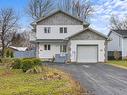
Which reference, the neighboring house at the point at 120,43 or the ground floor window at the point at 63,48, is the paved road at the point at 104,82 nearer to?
the ground floor window at the point at 63,48

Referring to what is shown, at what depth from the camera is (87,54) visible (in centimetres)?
4522

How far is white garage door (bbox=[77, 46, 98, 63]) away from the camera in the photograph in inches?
1775

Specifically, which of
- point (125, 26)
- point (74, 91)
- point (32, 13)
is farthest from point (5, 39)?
point (74, 91)

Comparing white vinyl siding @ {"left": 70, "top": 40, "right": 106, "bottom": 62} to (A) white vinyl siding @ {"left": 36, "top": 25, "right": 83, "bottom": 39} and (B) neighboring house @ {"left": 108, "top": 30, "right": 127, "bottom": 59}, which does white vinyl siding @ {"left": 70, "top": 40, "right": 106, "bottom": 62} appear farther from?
(B) neighboring house @ {"left": 108, "top": 30, "right": 127, "bottom": 59}

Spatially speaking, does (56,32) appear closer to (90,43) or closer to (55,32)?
(55,32)

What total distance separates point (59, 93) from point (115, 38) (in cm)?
4292

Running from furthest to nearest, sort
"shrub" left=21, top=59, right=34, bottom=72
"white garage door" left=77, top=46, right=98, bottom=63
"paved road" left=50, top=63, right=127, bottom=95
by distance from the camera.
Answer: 1. "white garage door" left=77, top=46, right=98, bottom=63
2. "shrub" left=21, top=59, right=34, bottom=72
3. "paved road" left=50, top=63, right=127, bottom=95

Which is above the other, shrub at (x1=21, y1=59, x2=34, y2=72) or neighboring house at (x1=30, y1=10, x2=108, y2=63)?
neighboring house at (x1=30, y1=10, x2=108, y2=63)

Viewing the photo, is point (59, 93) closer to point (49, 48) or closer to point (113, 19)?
point (49, 48)

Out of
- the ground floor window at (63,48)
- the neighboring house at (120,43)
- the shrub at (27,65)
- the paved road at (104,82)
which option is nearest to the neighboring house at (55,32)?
the ground floor window at (63,48)

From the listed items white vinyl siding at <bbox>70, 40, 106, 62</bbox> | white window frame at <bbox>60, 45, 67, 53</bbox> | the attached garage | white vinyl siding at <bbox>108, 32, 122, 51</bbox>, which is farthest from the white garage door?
white vinyl siding at <bbox>108, 32, 122, 51</bbox>

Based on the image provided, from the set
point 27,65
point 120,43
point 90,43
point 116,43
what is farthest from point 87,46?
point 27,65

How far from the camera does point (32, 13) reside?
7275 centimetres

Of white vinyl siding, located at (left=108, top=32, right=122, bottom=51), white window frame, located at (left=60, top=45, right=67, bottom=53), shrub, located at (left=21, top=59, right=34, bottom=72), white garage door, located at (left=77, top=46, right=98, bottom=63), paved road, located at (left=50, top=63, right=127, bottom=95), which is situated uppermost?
white vinyl siding, located at (left=108, top=32, right=122, bottom=51)
